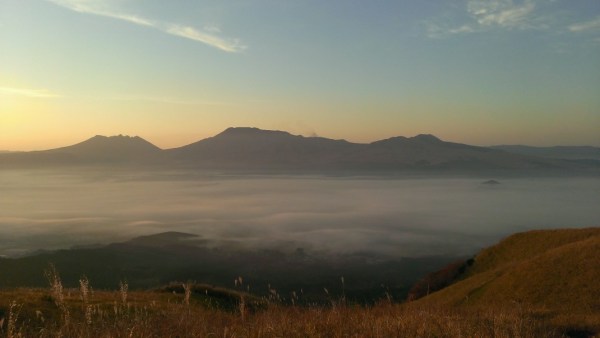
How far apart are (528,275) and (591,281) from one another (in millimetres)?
5502

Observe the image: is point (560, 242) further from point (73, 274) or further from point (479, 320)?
point (73, 274)

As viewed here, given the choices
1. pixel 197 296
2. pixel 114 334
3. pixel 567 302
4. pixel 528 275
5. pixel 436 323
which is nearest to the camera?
pixel 114 334

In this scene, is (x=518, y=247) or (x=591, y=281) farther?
(x=518, y=247)

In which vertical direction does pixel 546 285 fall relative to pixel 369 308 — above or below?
below

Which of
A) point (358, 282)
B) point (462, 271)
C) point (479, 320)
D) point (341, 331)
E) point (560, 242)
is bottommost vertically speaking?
point (358, 282)

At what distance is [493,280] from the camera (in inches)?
1614

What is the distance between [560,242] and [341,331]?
51637 mm

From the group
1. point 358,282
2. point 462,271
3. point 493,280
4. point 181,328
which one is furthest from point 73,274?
point 181,328

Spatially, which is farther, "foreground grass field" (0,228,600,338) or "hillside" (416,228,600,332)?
"hillside" (416,228,600,332)

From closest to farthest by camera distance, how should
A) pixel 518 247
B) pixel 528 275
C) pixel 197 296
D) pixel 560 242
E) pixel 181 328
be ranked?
pixel 181 328 < pixel 528 275 < pixel 197 296 < pixel 560 242 < pixel 518 247

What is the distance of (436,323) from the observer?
37.3 feet

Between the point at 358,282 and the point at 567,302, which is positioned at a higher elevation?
the point at 567,302

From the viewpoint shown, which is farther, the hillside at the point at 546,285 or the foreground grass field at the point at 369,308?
A: the hillside at the point at 546,285

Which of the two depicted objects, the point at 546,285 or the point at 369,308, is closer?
the point at 369,308
